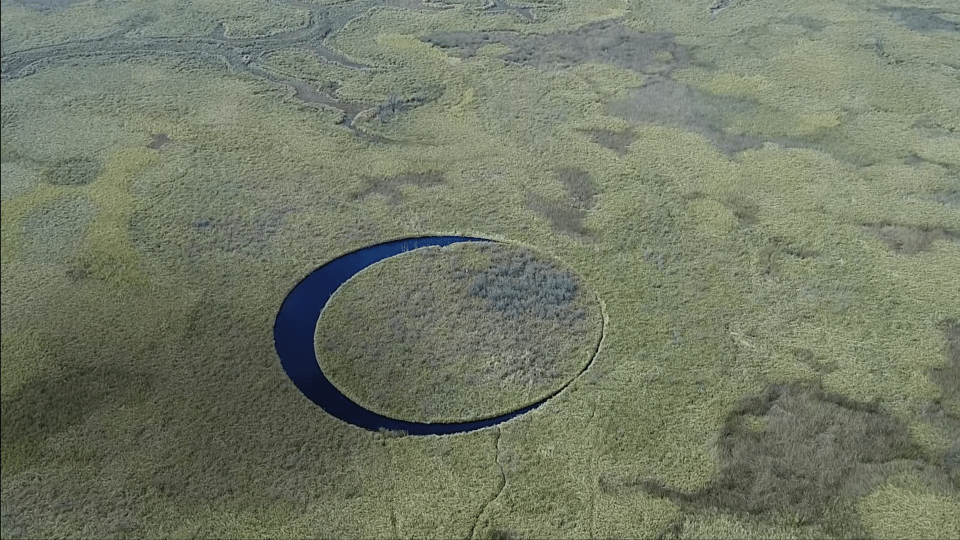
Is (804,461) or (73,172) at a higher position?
(73,172)

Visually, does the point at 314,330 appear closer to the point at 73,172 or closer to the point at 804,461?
the point at 73,172

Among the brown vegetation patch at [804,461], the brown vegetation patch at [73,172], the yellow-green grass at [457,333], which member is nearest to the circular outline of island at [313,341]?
the yellow-green grass at [457,333]

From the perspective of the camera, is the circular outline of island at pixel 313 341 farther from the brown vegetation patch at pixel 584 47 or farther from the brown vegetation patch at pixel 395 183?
the brown vegetation patch at pixel 584 47

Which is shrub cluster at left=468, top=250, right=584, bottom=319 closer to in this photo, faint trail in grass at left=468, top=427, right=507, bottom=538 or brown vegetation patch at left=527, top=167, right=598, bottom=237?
brown vegetation patch at left=527, top=167, right=598, bottom=237

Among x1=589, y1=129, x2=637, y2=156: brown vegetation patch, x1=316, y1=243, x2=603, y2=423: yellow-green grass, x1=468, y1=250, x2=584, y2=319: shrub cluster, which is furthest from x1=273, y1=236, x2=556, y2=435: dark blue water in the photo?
x1=589, y1=129, x2=637, y2=156: brown vegetation patch

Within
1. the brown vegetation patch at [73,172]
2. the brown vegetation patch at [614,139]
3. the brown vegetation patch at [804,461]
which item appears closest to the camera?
the brown vegetation patch at [804,461]

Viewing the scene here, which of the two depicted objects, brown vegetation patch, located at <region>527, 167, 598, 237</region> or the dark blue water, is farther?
brown vegetation patch, located at <region>527, 167, 598, 237</region>

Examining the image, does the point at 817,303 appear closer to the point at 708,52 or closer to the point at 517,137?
the point at 517,137

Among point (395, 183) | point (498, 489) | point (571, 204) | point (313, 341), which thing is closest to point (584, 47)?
point (571, 204)
